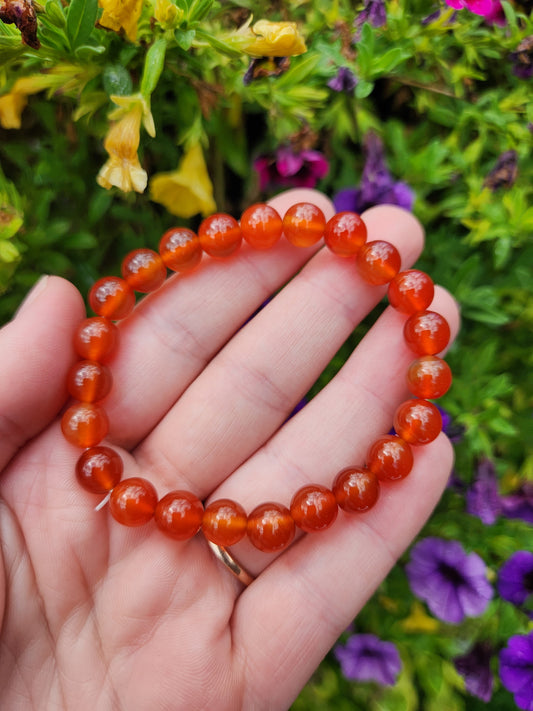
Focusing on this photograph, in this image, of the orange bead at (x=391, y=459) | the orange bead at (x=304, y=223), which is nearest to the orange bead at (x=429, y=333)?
the orange bead at (x=391, y=459)

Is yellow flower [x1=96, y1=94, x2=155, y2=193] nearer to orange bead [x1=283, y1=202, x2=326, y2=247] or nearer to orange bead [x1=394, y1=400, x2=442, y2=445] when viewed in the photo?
orange bead [x1=283, y1=202, x2=326, y2=247]

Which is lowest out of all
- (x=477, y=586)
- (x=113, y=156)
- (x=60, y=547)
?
(x=477, y=586)

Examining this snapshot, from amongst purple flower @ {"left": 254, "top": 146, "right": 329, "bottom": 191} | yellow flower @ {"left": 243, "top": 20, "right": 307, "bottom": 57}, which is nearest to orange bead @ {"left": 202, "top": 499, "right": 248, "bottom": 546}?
purple flower @ {"left": 254, "top": 146, "right": 329, "bottom": 191}

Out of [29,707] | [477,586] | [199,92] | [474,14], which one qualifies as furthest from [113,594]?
[474,14]

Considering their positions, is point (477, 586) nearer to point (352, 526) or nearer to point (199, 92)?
point (352, 526)

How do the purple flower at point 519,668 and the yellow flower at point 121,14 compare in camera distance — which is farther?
the purple flower at point 519,668

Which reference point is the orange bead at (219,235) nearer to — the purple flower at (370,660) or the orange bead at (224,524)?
the orange bead at (224,524)
